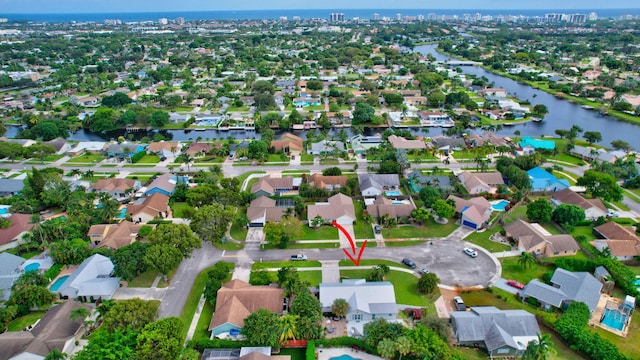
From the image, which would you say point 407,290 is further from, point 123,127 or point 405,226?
point 123,127

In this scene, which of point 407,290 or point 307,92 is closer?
point 407,290

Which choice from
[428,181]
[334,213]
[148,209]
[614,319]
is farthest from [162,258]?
[614,319]

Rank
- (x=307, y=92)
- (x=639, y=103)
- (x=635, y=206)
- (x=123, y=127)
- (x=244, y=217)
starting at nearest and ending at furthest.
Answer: (x=244, y=217), (x=635, y=206), (x=123, y=127), (x=639, y=103), (x=307, y=92)

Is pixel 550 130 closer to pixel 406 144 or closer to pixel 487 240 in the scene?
pixel 406 144

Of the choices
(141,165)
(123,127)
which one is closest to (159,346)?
(141,165)

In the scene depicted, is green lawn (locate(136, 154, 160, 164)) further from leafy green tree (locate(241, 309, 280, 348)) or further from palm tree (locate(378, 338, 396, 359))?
palm tree (locate(378, 338, 396, 359))

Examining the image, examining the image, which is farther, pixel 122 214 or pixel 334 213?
pixel 122 214

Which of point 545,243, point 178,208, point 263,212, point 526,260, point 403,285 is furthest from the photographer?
point 178,208
